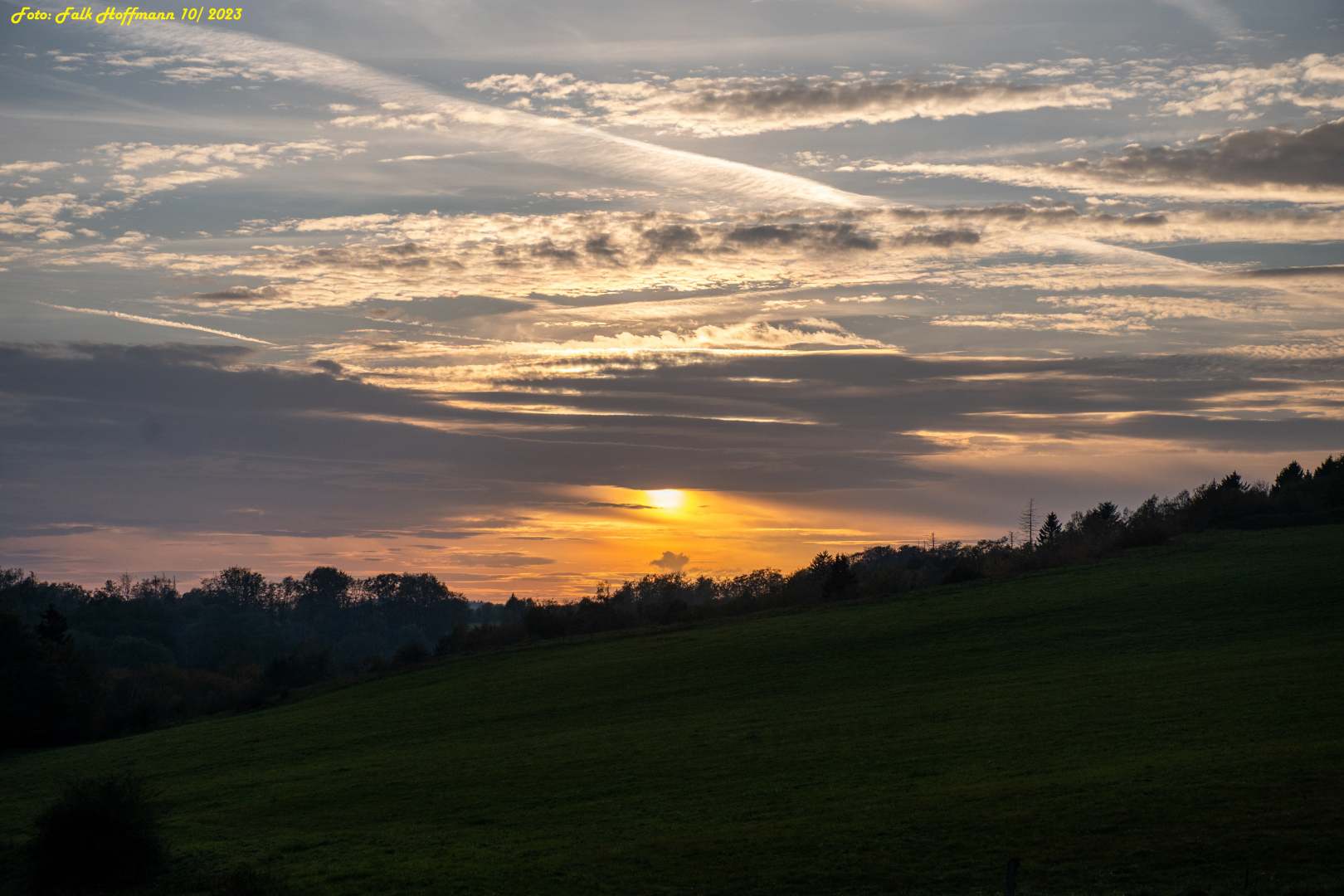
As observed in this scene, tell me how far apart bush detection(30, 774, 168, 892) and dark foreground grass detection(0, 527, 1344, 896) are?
1.57 meters

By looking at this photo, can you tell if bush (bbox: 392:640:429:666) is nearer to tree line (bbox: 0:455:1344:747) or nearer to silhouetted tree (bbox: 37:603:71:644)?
tree line (bbox: 0:455:1344:747)

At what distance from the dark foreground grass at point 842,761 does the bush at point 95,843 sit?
1.57 m

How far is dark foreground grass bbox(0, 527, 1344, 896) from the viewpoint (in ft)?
78.4

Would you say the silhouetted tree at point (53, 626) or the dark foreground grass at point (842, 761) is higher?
the dark foreground grass at point (842, 761)

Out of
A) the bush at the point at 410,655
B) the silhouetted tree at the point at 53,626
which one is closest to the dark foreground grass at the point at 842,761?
the bush at the point at 410,655

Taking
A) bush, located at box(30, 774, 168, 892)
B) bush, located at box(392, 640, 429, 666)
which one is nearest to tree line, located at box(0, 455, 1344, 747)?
bush, located at box(392, 640, 429, 666)

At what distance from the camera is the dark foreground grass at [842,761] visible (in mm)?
23906

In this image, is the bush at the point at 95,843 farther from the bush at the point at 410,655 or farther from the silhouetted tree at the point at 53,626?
the silhouetted tree at the point at 53,626

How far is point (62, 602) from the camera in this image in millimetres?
186500

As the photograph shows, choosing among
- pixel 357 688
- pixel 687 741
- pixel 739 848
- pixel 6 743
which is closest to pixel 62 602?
pixel 6 743

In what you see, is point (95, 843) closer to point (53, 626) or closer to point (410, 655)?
point (410, 655)

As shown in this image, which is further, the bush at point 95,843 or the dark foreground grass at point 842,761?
the bush at point 95,843

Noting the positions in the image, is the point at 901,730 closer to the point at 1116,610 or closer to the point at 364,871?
the point at 364,871

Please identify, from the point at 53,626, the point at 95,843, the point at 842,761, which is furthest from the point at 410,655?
the point at 95,843
